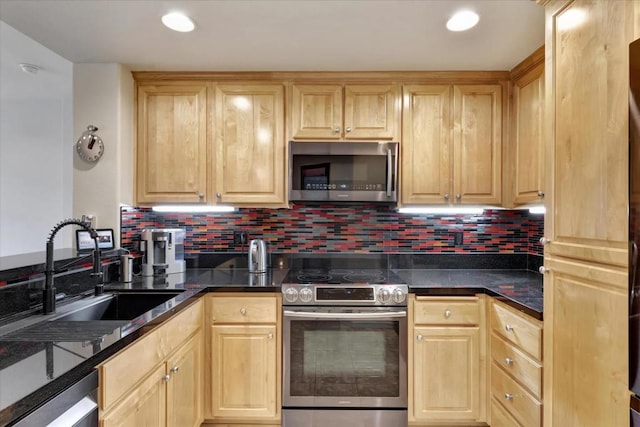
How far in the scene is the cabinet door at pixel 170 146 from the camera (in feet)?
7.67

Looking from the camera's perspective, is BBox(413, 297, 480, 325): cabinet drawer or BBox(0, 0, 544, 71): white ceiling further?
BBox(413, 297, 480, 325): cabinet drawer

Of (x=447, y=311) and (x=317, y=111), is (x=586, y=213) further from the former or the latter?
(x=317, y=111)

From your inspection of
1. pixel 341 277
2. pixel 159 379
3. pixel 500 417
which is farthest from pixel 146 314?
pixel 500 417

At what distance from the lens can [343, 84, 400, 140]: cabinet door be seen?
2314 millimetres

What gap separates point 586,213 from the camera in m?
1.20

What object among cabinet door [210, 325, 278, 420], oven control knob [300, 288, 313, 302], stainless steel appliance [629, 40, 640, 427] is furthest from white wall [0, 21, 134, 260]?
stainless steel appliance [629, 40, 640, 427]

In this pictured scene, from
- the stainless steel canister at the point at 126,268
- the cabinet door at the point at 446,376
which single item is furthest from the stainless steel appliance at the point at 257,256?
the cabinet door at the point at 446,376

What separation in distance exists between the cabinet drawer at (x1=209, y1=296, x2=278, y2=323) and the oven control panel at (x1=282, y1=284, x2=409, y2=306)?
0.12 metres

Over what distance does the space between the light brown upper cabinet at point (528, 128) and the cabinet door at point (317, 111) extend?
45.0 inches

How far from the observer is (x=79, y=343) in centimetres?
109

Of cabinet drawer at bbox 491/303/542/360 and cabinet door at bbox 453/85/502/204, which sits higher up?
cabinet door at bbox 453/85/502/204

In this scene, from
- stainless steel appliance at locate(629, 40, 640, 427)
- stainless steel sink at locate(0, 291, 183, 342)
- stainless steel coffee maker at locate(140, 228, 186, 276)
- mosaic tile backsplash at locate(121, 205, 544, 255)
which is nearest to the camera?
stainless steel appliance at locate(629, 40, 640, 427)

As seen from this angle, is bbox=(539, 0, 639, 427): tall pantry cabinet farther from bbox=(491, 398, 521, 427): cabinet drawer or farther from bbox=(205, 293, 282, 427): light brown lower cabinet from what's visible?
bbox=(205, 293, 282, 427): light brown lower cabinet

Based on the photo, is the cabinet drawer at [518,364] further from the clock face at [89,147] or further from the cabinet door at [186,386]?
the clock face at [89,147]
